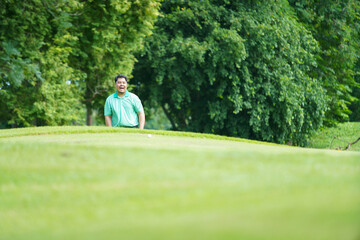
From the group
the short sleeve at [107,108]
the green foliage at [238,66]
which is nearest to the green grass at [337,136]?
the green foliage at [238,66]

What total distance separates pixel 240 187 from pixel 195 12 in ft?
48.8

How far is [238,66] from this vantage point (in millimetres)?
17047

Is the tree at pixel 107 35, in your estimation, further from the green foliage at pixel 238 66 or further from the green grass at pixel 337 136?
the green grass at pixel 337 136

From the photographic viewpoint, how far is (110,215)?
10.1ft

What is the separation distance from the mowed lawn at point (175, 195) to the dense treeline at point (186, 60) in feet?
31.1

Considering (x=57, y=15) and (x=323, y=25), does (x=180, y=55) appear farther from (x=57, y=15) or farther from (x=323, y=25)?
(x=323, y=25)

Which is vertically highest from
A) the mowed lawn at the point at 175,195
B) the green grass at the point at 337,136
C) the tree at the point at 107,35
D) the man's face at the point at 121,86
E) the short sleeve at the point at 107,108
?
the tree at the point at 107,35

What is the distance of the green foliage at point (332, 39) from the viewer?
2139 centimetres

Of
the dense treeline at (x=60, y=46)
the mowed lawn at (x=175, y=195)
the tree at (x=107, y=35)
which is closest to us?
the mowed lawn at (x=175, y=195)

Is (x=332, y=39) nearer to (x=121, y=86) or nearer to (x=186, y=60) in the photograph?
(x=186, y=60)

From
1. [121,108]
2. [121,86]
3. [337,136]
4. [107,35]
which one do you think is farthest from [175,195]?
[337,136]

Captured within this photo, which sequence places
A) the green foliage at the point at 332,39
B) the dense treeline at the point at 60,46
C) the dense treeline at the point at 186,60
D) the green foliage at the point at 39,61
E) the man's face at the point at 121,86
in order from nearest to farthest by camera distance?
the man's face at the point at 121,86, the green foliage at the point at 39,61, the dense treeline at the point at 60,46, the dense treeline at the point at 186,60, the green foliage at the point at 332,39

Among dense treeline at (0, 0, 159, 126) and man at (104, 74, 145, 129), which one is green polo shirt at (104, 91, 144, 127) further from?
dense treeline at (0, 0, 159, 126)

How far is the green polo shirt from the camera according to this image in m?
10.5
